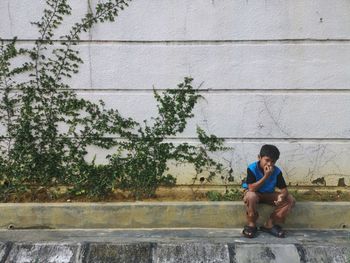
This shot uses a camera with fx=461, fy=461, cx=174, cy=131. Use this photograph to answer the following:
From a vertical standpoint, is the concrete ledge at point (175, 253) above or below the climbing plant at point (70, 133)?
below

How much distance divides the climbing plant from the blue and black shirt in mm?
786

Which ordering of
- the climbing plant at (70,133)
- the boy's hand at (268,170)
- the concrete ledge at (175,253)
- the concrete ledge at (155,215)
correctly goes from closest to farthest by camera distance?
the concrete ledge at (175,253)
the boy's hand at (268,170)
the concrete ledge at (155,215)
the climbing plant at (70,133)

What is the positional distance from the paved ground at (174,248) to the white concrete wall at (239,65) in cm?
113

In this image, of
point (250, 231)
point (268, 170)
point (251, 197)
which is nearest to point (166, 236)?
point (250, 231)

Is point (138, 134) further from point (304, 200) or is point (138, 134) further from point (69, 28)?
point (304, 200)

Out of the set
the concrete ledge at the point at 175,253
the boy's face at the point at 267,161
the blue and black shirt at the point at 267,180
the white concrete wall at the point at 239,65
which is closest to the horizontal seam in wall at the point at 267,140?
the white concrete wall at the point at 239,65

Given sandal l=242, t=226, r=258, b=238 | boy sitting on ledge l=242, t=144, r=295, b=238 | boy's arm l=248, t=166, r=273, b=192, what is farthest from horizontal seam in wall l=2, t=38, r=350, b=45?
sandal l=242, t=226, r=258, b=238

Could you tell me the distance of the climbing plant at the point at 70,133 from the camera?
5262 mm

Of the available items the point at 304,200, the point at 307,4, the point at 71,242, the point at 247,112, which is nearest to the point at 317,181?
the point at 304,200

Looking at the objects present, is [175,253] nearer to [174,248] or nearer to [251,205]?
[174,248]

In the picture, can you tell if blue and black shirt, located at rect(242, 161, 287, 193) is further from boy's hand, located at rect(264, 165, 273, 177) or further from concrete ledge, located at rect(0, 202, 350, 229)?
concrete ledge, located at rect(0, 202, 350, 229)

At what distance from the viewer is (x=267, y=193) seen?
4770mm

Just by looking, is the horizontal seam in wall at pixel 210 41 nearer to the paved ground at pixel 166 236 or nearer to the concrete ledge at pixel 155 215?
the concrete ledge at pixel 155 215

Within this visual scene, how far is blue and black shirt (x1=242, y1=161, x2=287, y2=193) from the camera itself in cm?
470
